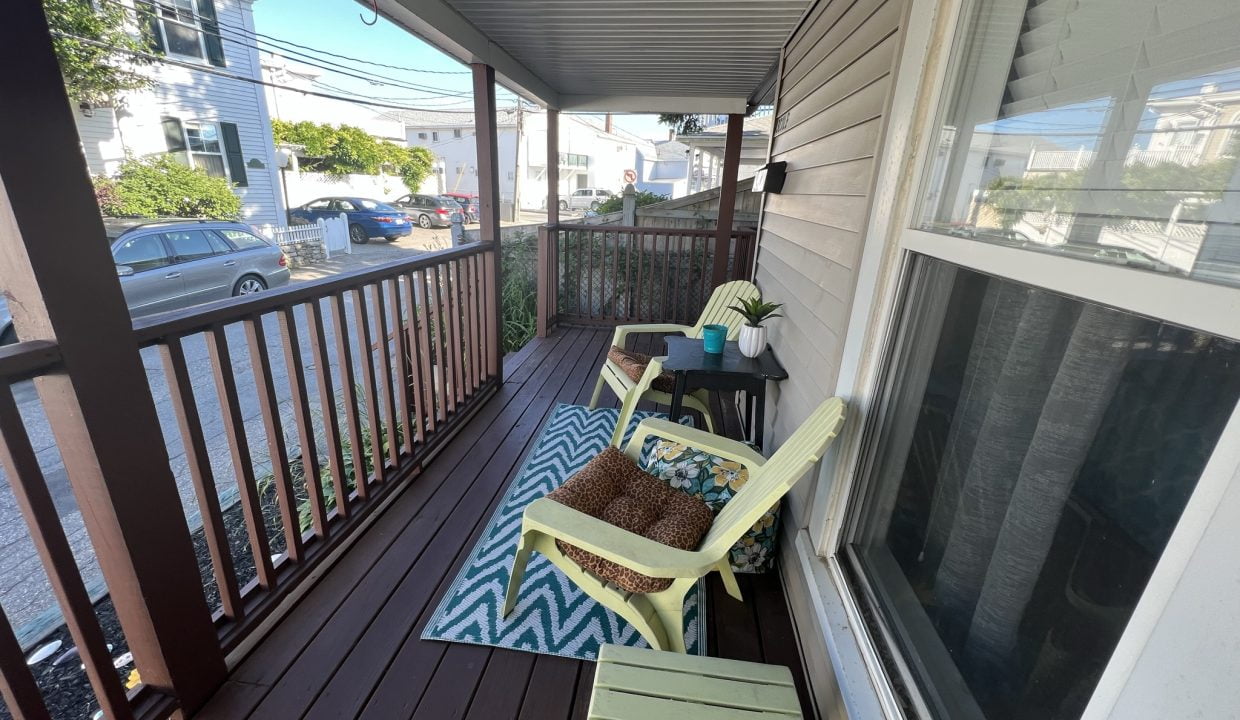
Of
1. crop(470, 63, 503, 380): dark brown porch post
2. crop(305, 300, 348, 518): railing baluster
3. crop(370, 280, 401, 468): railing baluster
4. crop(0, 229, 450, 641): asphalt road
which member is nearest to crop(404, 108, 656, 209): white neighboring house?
crop(0, 229, 450, 641): asphalt road

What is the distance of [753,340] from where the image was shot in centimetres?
248

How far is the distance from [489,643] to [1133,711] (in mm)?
1528

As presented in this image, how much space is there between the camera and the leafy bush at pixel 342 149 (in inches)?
567

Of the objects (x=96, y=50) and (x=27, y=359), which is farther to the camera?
(x=96, y=50)

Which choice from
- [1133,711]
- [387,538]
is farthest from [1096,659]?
[387,538]

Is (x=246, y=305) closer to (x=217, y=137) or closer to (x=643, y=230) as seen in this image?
(x=643, y=230)

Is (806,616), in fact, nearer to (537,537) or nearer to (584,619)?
(584,619)

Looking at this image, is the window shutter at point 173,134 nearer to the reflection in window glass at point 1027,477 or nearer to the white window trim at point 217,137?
the white window trim at point 217,137

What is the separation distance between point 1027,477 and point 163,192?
40.6ft

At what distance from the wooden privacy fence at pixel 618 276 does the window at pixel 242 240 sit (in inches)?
173

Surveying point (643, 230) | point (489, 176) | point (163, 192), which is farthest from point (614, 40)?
point (163, 192)

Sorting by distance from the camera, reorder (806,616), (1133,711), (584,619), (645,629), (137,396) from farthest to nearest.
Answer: (584,619) → (806,616) → (645,629) → (137,396) → (1133,711)

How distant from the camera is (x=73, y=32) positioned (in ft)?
23.2

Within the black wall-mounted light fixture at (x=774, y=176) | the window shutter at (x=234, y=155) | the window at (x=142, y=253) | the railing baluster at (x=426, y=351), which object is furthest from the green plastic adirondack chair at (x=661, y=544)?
the window shutter at (x=234, y=155)
